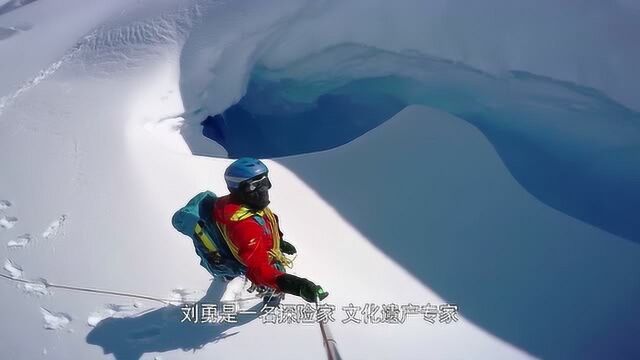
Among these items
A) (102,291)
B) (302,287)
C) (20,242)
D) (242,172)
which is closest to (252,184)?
(242,172)

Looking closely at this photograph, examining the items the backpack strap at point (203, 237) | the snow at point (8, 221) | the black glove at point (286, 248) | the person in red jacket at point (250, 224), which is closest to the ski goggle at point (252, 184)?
the person in red jacket at point (250, 224)

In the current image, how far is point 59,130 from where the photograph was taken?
3.16 metres

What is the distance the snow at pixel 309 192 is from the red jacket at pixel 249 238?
36 centimetres

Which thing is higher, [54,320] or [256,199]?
[256,199]

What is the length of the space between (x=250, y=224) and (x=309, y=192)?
1.15 meters

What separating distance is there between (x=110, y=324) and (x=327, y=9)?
2.09 meters

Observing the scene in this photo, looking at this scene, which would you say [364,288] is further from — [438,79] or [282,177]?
[438,79]

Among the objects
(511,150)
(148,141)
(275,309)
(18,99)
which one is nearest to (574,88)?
(511,150)

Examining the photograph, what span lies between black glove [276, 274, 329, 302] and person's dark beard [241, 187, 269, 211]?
285mm

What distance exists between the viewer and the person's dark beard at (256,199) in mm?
2107

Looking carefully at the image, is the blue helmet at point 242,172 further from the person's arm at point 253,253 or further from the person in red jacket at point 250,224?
the person's arm at point 253,253

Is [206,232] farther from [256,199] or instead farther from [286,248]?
[286,248]

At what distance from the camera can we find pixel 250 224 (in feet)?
6.84

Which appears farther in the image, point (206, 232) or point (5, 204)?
point (5, 204)
